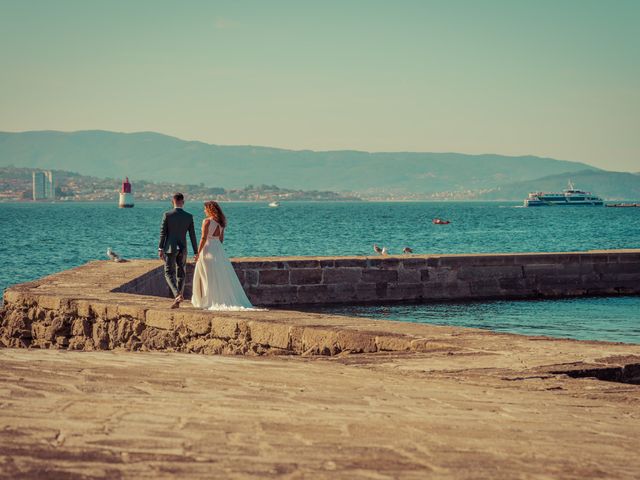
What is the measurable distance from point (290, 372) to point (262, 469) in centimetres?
269

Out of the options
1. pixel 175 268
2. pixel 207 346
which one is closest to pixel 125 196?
pixel 175 268

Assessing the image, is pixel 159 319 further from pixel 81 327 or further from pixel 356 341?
pixel 356 341

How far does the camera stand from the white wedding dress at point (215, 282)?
12062 millimetres

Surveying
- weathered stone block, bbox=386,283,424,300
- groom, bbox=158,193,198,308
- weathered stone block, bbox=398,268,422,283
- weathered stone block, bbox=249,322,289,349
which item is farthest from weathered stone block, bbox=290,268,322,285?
weathered stone block, bbox=249,322,289,349

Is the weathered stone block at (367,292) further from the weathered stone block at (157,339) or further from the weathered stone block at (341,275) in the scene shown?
the weathered stone block at (157,339)

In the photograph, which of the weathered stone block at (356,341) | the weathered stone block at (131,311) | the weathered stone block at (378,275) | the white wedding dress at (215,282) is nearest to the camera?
the weathered stone block at (356,341)

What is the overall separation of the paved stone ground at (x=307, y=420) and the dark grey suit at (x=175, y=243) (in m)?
5.88

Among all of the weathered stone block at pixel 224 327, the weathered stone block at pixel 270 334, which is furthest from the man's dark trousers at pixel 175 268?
the weathered stone block at pixel 270 334

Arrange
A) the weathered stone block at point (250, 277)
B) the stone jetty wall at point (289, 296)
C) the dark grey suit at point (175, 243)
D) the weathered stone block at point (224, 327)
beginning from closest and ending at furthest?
1. the stone jetty wall at point (289, 296)
2. the weathered stone block at point (224, 327)
3. the dark grey suit at point (175, 243)
4. the weathered stone block at point (250, 277)

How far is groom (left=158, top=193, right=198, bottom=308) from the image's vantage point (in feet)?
44.4

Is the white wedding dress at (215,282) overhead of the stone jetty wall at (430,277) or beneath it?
overhead

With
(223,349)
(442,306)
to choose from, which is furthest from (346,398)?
(442,306)

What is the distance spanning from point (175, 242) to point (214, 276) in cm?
168

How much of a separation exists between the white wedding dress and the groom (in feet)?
3.17
